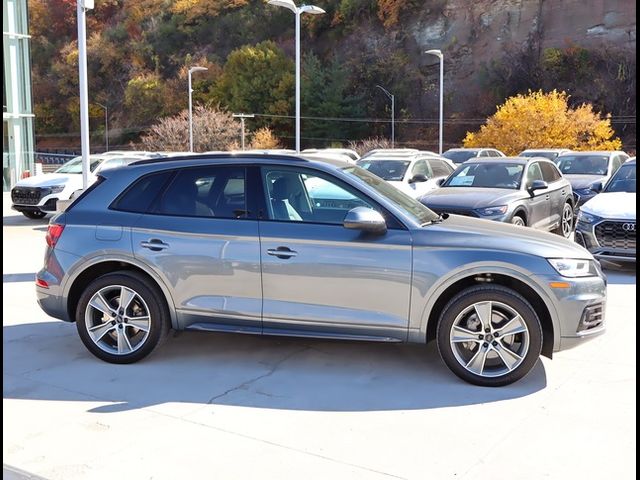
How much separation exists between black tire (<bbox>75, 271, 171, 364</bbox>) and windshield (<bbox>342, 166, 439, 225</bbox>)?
72.2 inches

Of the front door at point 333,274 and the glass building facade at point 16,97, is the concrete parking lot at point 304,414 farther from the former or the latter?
the glass building facade at point 16,97

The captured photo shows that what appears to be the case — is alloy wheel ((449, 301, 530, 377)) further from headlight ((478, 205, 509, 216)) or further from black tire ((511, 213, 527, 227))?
black tire ((511, 213, 527, 227))

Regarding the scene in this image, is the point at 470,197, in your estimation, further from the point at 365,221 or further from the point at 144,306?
the point at 144,306

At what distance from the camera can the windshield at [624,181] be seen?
1093 centimetres

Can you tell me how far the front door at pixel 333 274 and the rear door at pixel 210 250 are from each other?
153mm

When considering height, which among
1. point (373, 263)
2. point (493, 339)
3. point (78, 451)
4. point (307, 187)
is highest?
point (307, 187)

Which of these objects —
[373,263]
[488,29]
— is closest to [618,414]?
[373,263]

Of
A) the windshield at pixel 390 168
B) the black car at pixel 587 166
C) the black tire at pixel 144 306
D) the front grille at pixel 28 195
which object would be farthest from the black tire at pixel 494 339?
the front grille at pixel 28 195

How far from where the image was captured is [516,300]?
5066 millimetres

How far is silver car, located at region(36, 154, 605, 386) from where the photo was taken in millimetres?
5109

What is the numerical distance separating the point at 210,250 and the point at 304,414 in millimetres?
1530

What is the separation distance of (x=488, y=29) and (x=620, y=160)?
4809cm

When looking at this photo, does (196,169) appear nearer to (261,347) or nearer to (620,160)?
(261,347)

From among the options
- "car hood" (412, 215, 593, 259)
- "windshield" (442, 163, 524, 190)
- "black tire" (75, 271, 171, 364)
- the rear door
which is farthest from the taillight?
"windshield" (442, 163, 524, 190)
